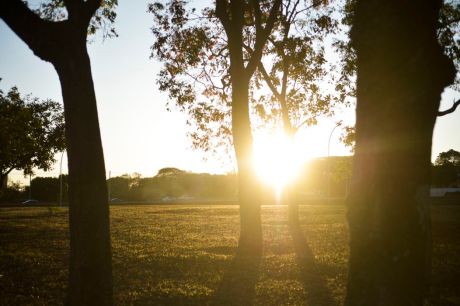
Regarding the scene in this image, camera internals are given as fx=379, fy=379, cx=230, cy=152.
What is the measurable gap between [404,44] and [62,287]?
8057 mm

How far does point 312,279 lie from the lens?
352 inches

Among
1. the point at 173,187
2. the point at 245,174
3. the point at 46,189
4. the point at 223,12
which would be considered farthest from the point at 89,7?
the point at 173,187

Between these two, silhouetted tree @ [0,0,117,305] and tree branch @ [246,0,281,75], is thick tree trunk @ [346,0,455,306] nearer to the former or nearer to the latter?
silhouetted tree @ [0,0,117,305]

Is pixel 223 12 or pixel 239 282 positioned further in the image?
pixel 223 12

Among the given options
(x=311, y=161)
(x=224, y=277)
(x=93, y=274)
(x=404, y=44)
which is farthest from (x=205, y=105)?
(x=311, y=161)

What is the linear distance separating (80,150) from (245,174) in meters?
8.10

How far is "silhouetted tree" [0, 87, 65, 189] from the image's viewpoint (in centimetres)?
2788

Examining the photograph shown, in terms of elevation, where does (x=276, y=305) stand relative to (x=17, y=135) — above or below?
below

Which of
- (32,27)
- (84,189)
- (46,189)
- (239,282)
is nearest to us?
(84,189)

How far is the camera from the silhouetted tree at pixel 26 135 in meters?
27.9

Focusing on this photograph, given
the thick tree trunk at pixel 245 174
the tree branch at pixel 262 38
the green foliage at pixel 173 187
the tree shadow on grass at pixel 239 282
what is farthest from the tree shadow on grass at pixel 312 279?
the green foliage at pixel 173 187

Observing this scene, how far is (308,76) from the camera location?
2155 cm

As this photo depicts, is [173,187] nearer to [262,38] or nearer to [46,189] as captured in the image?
[46,189]

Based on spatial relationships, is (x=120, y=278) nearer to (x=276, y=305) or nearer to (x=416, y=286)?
(x=276, y=305)
